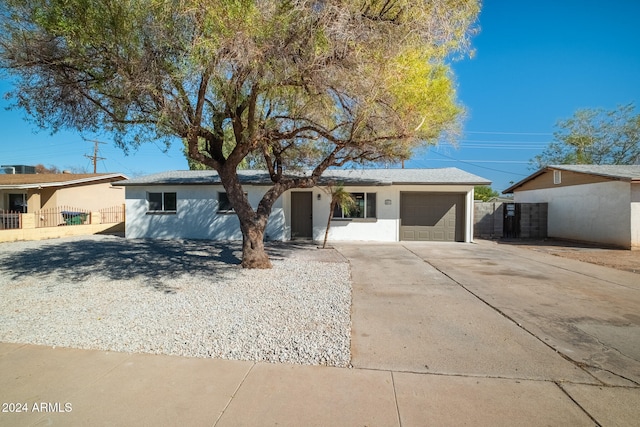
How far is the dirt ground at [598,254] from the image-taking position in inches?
376

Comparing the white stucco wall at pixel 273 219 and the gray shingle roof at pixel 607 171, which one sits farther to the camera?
the white stucco wall at pixel 273 219

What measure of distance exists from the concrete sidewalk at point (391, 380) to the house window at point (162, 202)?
1197 centimetres

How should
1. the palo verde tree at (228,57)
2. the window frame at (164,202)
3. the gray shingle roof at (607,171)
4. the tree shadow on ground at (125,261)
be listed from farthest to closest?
the window frame at (164,202), the gray shingle roof at (607,171), the tree shadow on ground at (125,261), the palo verde tree at (228,57)

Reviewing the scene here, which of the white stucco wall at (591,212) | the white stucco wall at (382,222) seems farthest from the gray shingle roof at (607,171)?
the white stucco wall at (382,222)

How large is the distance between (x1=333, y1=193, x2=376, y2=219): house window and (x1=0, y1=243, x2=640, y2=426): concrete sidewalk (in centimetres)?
938

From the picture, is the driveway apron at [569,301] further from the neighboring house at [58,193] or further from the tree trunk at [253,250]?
the neighboring house at [58,193]

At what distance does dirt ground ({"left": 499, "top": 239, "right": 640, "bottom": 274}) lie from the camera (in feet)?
31.3

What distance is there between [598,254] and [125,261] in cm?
1563

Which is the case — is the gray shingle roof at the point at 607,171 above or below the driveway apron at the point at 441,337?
above

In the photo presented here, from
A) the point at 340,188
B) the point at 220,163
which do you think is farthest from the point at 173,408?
the point at 340,188

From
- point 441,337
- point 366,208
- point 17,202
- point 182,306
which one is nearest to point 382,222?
point 366,208

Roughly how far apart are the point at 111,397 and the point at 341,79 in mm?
5599

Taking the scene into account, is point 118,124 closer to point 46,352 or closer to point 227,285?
point 227,285

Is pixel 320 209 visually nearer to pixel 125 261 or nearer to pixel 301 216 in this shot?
pixel 301 216
